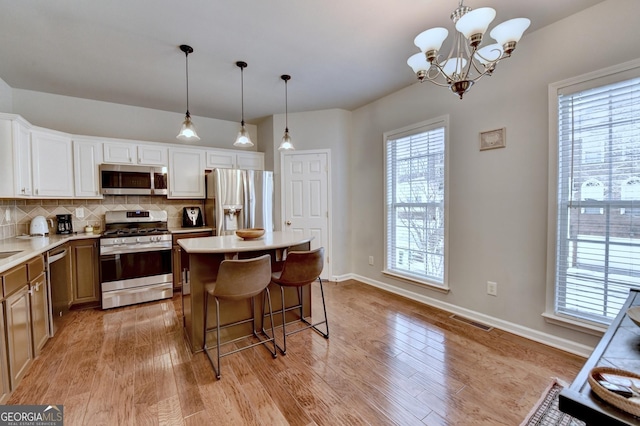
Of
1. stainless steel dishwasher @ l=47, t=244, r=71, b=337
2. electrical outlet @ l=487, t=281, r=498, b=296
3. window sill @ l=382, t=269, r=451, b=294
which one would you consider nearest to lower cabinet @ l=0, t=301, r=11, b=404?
stainless steel dishwasher @ l=47, t=244, r=71, b=337

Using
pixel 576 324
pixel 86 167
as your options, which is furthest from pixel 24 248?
pixel 576 324

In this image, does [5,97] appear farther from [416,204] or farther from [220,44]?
[416,204]

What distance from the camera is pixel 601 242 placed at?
6.79 ft

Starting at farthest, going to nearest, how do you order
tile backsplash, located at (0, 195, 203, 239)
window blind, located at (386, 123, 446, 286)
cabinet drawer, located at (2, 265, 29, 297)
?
window blind, located at (386, 123, 446, 286) → tile backsplash, located at (0, 195, 203, 239) → cabinet drawer, located at (2, 265, 29, 297)

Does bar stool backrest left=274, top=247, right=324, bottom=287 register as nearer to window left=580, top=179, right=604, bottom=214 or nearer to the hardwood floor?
the hardwood floor

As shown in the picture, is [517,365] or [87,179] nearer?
[517,365]

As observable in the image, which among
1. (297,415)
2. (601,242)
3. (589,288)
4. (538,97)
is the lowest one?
(297,415)

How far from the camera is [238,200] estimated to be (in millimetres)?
3924

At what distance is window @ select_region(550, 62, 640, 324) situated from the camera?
6.35 ft

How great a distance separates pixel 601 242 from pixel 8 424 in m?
4.06

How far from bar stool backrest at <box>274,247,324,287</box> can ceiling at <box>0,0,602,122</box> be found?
1896mm

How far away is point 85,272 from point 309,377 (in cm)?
299

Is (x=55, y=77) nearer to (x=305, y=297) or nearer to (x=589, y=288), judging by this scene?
(x=305, y=297)

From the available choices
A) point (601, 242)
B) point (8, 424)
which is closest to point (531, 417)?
point (601, 242)
